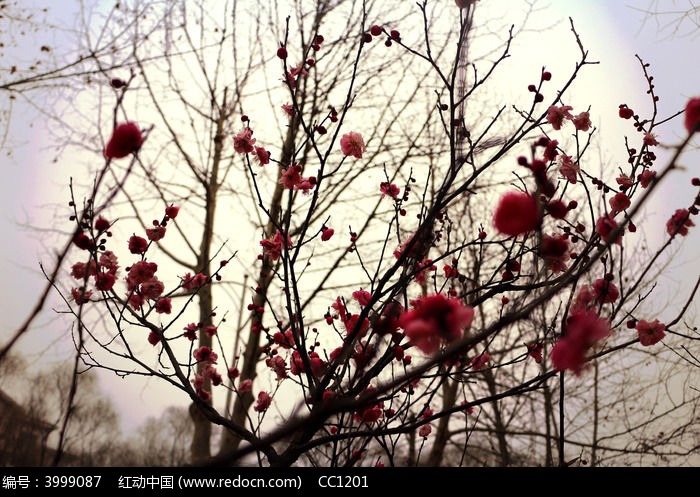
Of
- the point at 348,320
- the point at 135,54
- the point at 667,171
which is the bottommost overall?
the point at 667,171

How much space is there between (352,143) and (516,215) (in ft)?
6.45

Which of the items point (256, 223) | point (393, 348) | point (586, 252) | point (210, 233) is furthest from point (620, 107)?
point (210, 233)

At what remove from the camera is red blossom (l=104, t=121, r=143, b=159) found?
91 centimetres

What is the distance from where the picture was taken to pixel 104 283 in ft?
8.28

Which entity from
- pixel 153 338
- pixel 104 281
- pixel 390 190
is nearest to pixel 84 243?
pixel 104 281

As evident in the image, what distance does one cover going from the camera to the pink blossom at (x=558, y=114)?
2.54 metres

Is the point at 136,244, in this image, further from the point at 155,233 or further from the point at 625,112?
the point at 625,112

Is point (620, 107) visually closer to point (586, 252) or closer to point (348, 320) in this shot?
point (586, 252)

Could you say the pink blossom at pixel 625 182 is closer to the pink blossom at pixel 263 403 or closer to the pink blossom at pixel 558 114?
the pink blossom at pixel 558 114

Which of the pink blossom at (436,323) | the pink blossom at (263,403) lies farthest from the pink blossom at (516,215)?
the pink blossom at (263,403)

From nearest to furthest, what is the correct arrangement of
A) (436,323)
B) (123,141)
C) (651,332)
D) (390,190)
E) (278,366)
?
(436,323)
(123,141)
(651,332)
(390,190)
(278,366)

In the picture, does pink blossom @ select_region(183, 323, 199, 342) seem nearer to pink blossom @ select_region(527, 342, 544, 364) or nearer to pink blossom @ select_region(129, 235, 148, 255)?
pink blossom @ select_region(129, 235, 148, 255)

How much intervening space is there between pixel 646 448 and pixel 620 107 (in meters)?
4.80

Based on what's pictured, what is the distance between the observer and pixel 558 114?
2.54 metres
